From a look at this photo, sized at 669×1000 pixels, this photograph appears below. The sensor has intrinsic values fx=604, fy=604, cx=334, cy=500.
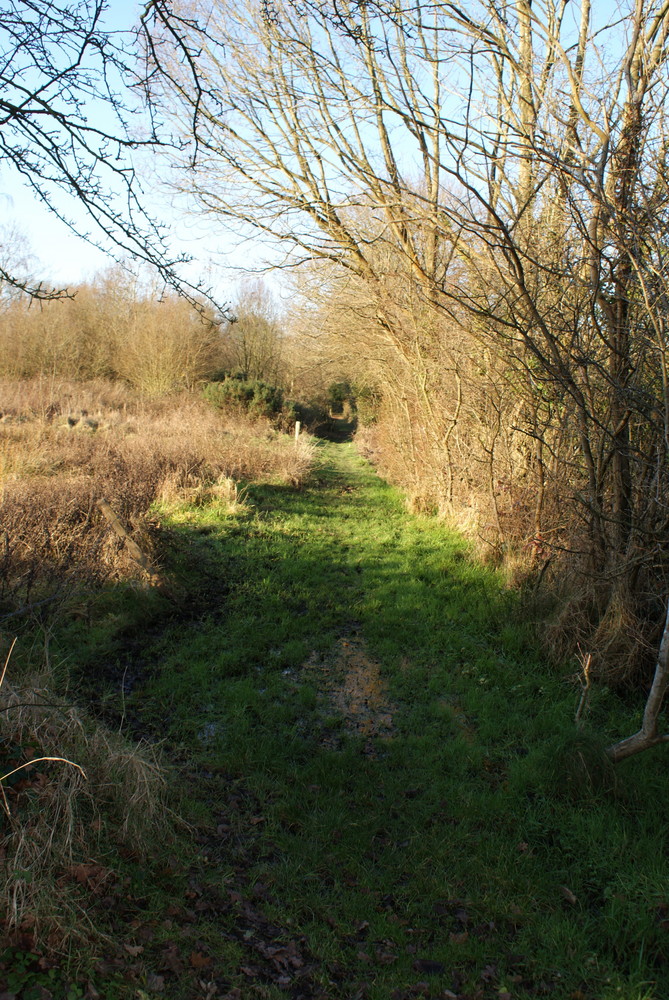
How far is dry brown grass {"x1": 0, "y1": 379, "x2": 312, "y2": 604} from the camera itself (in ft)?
22.7

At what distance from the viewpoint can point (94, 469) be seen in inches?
445

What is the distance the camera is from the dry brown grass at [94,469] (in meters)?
6.93

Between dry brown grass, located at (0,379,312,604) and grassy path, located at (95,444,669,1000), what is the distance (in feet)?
4.88

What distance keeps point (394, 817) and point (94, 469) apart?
9.17 m

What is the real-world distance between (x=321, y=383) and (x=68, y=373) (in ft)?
43.7

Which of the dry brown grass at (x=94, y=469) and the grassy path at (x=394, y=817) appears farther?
the dry brown grass at (x=94, y=469)

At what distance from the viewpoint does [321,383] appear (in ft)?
112

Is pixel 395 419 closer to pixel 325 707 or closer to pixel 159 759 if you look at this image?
pixel 325 707

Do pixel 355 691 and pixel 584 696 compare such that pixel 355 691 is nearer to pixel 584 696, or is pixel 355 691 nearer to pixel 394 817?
pixel 394 817

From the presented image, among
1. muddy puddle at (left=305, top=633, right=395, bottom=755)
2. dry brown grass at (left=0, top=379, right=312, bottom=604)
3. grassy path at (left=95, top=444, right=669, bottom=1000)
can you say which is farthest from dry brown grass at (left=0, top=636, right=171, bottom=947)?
dry brown grass at (left=0, top=379, right=312, bottom=604)

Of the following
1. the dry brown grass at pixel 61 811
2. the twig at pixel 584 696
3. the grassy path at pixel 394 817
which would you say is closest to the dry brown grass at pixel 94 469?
the grassy path at pixel 394 817

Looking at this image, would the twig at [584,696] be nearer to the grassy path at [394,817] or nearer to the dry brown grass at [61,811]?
the grassy path at [394,817]

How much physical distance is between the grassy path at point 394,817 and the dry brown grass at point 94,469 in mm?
1487

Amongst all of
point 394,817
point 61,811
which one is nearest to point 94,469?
point 61,811
